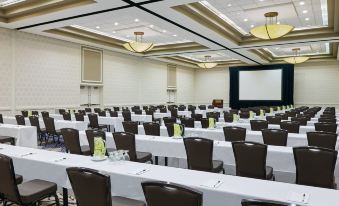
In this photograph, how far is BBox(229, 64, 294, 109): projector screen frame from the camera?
21.2m

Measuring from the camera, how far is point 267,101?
22.1m

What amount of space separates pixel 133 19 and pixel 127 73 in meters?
6.56

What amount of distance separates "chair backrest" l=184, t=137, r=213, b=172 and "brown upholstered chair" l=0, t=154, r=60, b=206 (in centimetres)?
170

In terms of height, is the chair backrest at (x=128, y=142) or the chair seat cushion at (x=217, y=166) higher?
the chair backrest at (x=128, y=142)

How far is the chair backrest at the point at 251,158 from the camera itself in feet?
11.4

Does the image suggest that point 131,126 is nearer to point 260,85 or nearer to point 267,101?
point 267,101

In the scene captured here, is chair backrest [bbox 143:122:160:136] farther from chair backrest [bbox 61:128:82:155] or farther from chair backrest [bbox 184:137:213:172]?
chair backrest [bbox 184:137:213:172]

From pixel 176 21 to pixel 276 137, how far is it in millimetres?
6295

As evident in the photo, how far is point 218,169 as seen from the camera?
4.05 metres

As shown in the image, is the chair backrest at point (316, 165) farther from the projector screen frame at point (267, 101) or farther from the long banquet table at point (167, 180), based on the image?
the projector screen frame at point (267, 101)

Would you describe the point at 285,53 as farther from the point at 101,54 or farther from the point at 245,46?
the point at 101,54

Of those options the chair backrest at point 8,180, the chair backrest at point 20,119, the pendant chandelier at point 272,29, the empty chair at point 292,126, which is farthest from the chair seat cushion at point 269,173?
the pendant chandelier at point 272,29

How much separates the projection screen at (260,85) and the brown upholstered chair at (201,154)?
752 inches

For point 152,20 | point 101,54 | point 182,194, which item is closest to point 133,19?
point 152,20
